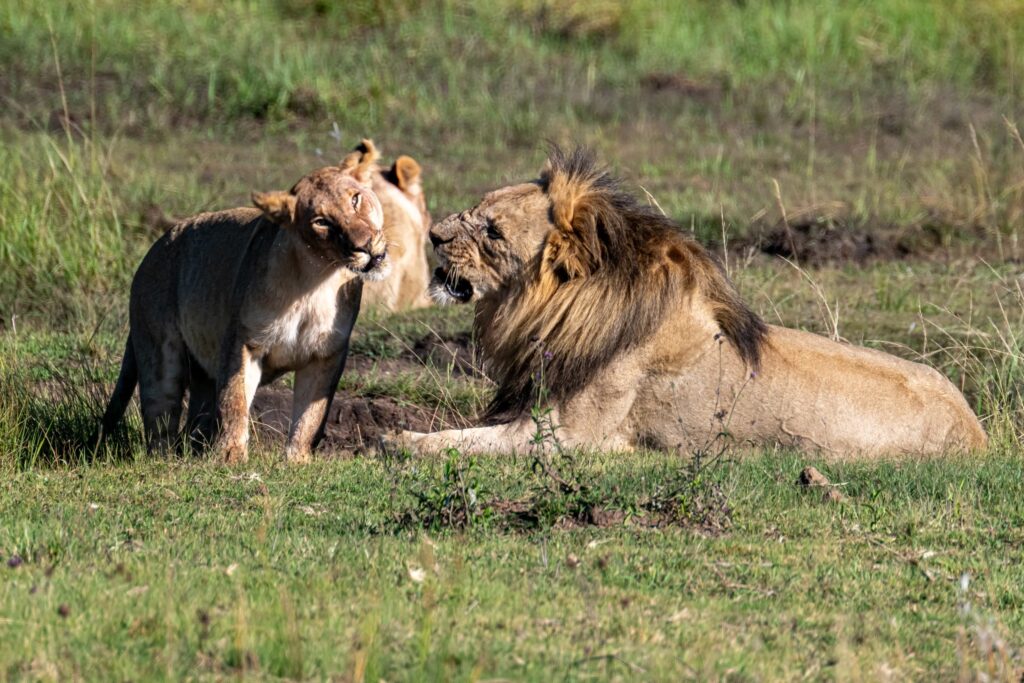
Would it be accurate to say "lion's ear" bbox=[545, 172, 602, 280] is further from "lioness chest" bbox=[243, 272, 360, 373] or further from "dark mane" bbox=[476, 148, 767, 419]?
"lioness chest" bbox=[243, 272, 360, 373]

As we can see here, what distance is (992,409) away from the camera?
7910 mm

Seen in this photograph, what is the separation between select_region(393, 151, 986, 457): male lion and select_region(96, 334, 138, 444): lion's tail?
1.53 meters

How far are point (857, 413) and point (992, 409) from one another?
164cm

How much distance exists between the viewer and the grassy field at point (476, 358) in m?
3.90

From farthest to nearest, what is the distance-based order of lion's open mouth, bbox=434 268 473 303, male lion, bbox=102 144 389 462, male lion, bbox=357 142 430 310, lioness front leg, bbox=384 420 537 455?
1. male lion, bbox=357 142 430 310
2. lion's open mouth, bbox=434 268 473 303
3. lioness front leg, bbox=384 420 537 455
4. male lion, bbox=102 144 389 462

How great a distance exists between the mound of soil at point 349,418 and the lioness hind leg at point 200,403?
0.50 m

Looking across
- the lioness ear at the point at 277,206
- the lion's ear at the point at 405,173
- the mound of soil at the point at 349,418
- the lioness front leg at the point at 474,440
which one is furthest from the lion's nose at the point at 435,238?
the lion's ear at the point at 405,173

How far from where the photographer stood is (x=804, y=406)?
652cm

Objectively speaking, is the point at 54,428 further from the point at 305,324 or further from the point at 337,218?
the point at 337,218

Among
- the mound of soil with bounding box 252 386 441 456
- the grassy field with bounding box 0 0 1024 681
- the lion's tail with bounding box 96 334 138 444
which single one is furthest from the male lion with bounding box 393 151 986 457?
the lion's tail with bounding box 96 334 138 444

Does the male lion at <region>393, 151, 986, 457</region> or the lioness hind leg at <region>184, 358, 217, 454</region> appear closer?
the male lion at <region>393, 151, 986, 457</region>

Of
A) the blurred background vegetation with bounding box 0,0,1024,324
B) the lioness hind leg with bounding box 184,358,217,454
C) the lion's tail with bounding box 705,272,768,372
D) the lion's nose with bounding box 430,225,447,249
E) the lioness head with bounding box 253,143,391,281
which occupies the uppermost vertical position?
the lioness head with bounding box 253,143,391,281

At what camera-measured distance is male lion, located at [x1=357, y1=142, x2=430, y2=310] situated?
10172 mm

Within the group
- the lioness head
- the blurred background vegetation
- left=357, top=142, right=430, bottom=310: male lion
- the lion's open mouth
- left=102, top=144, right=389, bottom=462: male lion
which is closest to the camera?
the lioness head
